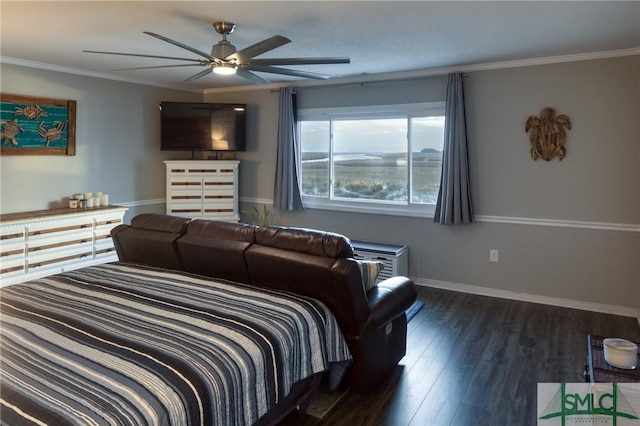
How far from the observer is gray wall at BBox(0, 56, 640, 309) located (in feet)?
13.3

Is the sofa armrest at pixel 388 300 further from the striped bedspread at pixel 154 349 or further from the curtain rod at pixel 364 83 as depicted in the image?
the curtain rod at pixel 364 83

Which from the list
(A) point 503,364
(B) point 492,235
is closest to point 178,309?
(A) point 503,364

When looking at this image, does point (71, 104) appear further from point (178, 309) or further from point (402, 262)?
point (402, 262)

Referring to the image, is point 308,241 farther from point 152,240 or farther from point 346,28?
point 346,28

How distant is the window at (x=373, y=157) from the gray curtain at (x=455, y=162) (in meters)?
0.24

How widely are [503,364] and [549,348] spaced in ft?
1.75

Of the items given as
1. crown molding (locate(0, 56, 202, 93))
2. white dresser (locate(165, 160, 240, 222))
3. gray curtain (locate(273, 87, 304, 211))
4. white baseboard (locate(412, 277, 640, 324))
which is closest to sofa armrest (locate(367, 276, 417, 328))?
white baseboard (locate(412, 277, 640, 324))

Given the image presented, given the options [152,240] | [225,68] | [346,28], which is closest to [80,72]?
[225,68]

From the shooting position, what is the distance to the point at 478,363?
3.09 m

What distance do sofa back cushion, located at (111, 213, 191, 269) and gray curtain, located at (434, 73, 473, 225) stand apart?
9.31 ft

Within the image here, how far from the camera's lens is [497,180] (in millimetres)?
4613

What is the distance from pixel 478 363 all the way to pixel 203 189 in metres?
4.20

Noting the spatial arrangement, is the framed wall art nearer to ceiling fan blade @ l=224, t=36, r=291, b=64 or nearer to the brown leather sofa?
the brown leather sofa

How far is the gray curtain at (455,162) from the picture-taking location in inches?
182
